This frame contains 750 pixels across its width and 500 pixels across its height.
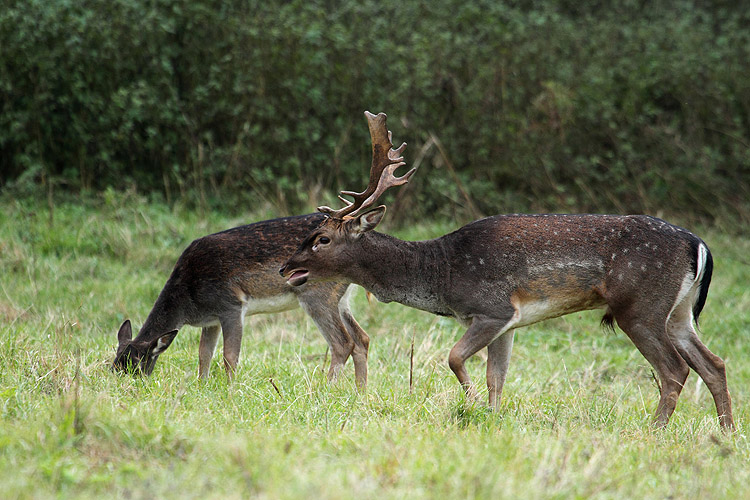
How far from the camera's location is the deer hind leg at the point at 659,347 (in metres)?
6.23

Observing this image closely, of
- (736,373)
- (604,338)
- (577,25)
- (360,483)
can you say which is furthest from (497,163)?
(360,483)

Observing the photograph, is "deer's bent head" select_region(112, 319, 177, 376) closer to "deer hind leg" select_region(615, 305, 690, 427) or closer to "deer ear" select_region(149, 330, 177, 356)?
"deer ear" select_region(149, 330, 177, 356)

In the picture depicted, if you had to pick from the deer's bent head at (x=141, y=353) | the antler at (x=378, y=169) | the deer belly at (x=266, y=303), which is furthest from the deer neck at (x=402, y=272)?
the deer's bent head at (x=141, y=353)

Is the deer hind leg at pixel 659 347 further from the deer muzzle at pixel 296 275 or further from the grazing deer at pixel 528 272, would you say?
the deer muzzle at pixel 296 275

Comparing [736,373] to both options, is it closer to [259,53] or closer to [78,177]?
[259,53]

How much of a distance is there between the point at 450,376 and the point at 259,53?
739cm

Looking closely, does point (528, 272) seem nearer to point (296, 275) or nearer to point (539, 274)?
point (539, 274)

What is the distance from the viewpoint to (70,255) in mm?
9758

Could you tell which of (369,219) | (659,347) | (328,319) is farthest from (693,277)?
(328,319)

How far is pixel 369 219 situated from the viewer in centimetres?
640

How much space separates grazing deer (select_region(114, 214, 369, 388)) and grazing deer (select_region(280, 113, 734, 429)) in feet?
2.03

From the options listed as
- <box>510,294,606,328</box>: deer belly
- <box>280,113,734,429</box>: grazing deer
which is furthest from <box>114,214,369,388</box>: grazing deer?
<box>510,294,606,328</box>: deer belly

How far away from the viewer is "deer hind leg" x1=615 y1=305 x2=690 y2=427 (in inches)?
245

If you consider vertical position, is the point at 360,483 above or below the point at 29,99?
above
